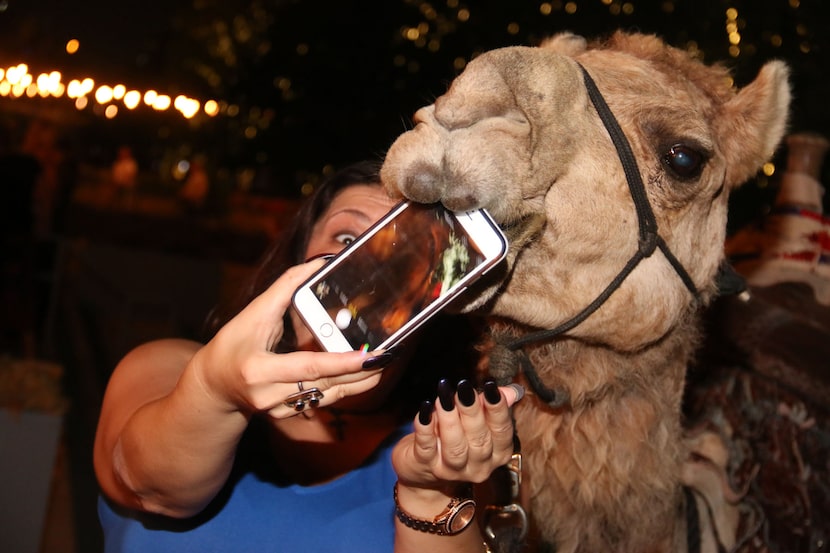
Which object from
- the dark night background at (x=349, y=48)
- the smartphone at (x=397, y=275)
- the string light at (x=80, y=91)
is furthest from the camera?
the string light at (x=80, y=91)

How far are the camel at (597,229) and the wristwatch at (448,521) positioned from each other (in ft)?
1.23

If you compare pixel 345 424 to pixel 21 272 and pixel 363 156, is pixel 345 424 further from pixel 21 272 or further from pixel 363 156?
pixel 21 272

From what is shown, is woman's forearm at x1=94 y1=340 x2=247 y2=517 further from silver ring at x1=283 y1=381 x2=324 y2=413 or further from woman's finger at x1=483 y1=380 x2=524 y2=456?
woman's finger at x1=483 y1=380 x2=524 y2=456

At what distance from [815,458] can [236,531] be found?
1619 mm

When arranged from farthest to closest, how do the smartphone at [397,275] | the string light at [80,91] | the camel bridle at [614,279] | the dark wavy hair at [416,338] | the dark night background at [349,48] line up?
the string light at [80,91] → the dark night background at [349,48] → the dark wavy hair at [416,338] → the camel bridle at [614,279] → the smartphone at [397,275]

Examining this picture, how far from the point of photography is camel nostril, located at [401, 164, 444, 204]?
131 cm

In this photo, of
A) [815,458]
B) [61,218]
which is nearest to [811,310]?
[815,458]

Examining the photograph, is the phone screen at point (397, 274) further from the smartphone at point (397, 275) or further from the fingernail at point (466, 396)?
the fingernail at point (466, 396)

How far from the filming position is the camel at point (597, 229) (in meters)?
1.40

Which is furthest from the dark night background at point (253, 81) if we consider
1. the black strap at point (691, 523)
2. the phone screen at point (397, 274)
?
the black strap at point (691, 523)

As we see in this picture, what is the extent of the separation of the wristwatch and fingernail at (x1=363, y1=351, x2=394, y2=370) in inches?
12.2

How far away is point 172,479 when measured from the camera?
143cm

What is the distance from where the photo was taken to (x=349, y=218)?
6.60ft

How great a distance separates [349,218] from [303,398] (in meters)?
0.88
